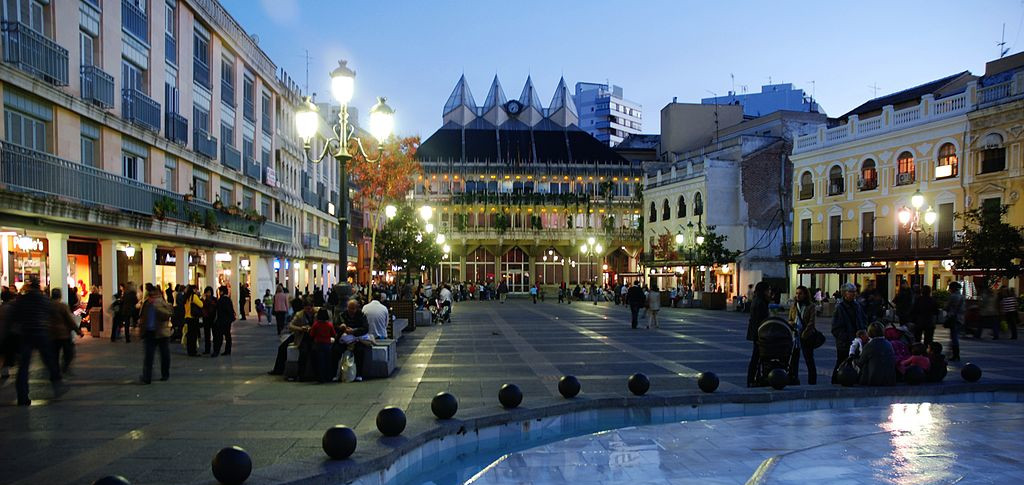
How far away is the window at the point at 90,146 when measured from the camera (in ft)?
62.6

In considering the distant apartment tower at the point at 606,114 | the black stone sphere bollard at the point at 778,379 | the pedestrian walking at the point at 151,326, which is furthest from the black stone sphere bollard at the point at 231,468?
the distant apartment tower at the point at 606,114

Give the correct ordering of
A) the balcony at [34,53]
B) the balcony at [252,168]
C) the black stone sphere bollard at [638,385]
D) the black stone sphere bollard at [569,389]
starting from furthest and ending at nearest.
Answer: the balcony at [252,168], the balcony at [34,53], the black stone sphere bollard at [638,385], the black stone sphere bollard at [569,389]

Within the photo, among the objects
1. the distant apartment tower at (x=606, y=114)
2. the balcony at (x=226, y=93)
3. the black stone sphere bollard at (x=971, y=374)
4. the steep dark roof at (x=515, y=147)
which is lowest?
the black stone sphere bollard at (x=971, y=374)

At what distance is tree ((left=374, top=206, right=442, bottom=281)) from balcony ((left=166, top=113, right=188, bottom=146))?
74.5 feet

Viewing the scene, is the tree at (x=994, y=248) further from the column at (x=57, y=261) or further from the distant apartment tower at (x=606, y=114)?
the distant apartment tower at (x=606, y=114)

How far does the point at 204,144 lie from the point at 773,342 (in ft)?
75.8

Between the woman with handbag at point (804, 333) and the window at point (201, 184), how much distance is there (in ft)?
72.7

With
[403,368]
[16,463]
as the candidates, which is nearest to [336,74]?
[403,368]

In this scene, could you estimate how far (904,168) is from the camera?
36062mm

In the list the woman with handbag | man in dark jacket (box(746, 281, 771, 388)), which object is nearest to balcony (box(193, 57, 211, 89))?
man in dark jacket (box(746, 281, 771, 388))

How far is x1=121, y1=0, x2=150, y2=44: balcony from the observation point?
70.1 ft

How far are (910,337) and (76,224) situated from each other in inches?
726

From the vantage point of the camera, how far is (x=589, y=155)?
8650 cm

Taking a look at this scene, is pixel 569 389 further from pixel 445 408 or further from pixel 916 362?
pixel 916 362
